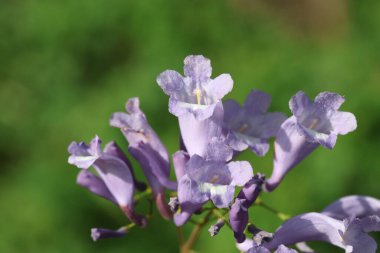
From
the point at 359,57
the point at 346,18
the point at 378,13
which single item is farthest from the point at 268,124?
the point at 346,18

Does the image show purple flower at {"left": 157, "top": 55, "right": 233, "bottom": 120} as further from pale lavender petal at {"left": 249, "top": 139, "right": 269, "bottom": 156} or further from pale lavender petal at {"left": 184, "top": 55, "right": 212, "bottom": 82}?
pale lavender petal at {"left": 249, "top": 139, "right": 269, "bottom": 156}

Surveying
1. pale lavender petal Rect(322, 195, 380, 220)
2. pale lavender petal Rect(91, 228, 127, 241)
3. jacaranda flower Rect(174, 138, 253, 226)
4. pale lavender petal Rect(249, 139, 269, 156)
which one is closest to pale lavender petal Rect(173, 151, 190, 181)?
jacaranda flower Rect(174, 138, 253, 226)

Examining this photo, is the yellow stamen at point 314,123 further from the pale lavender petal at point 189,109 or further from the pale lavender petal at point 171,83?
the pale lavender petal at point 171,83

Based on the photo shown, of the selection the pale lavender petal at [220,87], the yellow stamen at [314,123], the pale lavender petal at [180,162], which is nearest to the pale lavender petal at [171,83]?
the pale lavender petal at [220,87]

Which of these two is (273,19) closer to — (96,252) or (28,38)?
(28,38)

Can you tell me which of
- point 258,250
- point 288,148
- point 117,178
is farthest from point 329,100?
point 117,178

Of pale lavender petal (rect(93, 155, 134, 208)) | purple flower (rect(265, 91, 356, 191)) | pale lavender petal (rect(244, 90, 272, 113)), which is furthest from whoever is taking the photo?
pale lavender petal (rect(244, 90, 272, 113))
